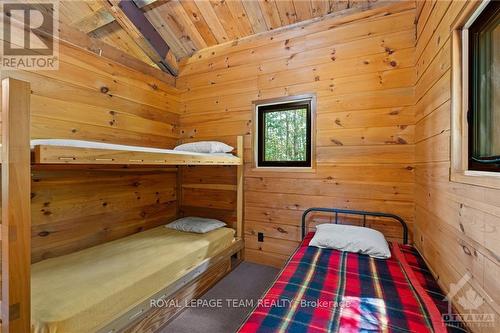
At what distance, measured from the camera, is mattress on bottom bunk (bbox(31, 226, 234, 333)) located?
1.15 meters

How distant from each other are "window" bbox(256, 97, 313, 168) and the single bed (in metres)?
1.20

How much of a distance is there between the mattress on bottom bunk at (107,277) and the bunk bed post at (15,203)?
0.64ft

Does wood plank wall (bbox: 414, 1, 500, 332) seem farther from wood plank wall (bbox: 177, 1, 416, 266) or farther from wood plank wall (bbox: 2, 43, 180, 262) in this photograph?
wood plank wall (bbox: 2, 43, 180, 262)

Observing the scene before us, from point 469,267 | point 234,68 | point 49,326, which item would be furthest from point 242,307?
point 234,68

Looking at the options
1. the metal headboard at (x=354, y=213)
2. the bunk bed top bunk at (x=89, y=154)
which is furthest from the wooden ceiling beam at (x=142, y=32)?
the metal headboard at (x=354, y=213)

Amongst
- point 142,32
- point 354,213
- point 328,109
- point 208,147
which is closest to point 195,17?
point 142,32

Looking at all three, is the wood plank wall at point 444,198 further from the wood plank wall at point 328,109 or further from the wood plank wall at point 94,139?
the wood plank wall at point 94,139

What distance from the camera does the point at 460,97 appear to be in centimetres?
122

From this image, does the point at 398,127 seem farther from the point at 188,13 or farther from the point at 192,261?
the point at 188,13

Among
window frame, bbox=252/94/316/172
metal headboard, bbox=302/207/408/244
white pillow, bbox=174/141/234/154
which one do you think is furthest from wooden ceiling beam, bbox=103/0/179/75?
metal headboard, bbox=302/207/408/244

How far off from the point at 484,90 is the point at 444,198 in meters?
0.61

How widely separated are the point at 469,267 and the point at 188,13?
10.1ft

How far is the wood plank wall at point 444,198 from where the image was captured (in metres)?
0.93

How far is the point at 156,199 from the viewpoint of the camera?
9.41ft
